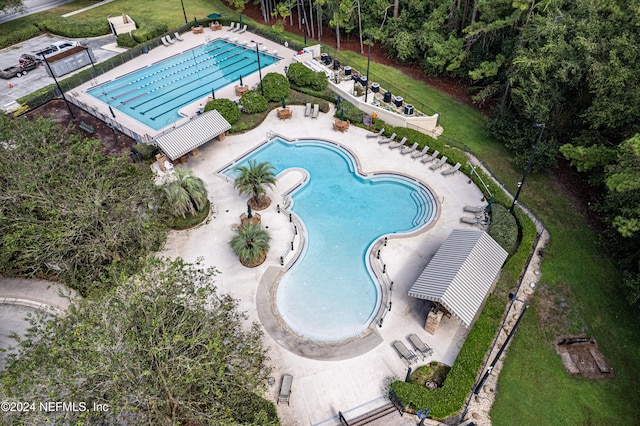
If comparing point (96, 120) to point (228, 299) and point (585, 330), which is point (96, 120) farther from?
point (585, 330)

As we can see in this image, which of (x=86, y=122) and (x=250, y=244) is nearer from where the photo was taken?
(x=250, y=244)

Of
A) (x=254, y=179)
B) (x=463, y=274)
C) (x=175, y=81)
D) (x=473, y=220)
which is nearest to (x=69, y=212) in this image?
(x=254, y=179)

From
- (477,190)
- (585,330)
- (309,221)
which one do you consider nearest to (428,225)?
(477,190)

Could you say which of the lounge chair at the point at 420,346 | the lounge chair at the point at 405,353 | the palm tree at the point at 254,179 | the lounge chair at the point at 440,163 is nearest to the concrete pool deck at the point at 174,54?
the palm tree at the point at 254,179

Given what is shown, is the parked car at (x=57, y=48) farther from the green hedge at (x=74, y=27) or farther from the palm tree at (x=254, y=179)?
the palm tree at (x=254, y=179)

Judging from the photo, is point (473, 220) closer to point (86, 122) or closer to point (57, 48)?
point (86, 122)

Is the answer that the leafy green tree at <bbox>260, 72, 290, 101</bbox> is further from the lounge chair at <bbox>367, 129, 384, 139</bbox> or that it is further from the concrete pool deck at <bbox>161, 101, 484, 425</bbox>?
the lounge chair at <bbox>367, 129, 384, 139</bbox>

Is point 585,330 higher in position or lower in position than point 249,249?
lower
